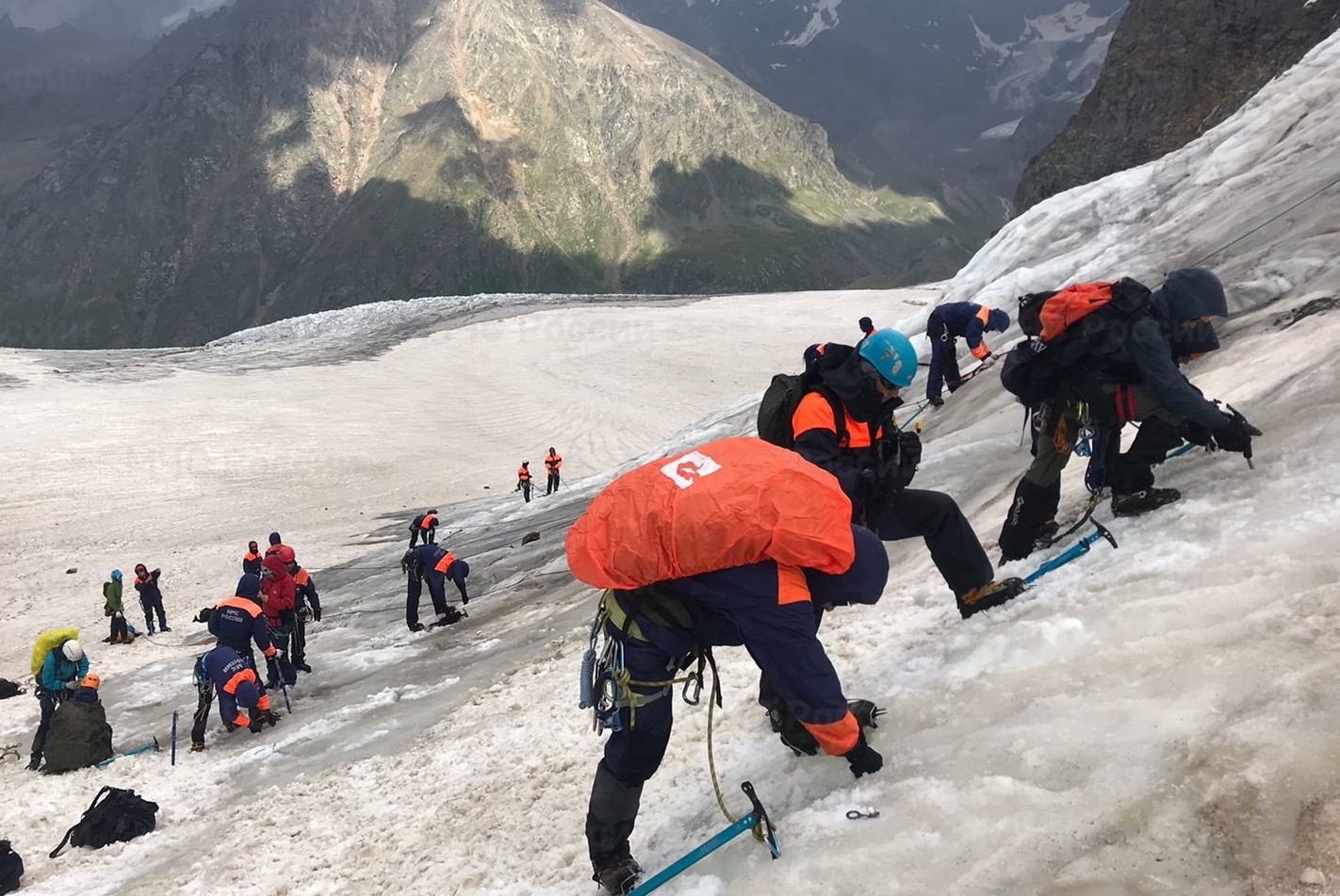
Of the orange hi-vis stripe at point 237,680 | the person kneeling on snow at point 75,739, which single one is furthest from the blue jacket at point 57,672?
the orange hi-vis stripe at point 237,680

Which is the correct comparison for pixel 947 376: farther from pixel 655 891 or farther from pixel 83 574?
pixel 83 574

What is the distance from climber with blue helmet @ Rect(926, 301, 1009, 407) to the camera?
12945 millimetres

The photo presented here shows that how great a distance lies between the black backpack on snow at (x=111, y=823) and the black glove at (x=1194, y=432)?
9.29 meters

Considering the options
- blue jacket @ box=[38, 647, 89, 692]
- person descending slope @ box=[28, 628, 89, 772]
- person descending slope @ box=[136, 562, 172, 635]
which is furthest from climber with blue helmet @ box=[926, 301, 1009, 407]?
person descending slope @ box=[136, 562, 172, 635]

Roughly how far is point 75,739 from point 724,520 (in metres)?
9.99

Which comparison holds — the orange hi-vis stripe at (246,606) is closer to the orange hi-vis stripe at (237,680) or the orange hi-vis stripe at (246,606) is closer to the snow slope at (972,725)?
the orange hi-vis stripe at (237,680)

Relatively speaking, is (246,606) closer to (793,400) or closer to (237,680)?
(237,680)

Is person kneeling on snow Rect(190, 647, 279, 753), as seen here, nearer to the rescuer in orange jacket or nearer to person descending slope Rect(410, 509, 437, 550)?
person descending slope Rect(410, 509, 437, 550)

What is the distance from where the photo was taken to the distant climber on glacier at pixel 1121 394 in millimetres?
5676

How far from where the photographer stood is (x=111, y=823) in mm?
7617

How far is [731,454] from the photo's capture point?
3934mm

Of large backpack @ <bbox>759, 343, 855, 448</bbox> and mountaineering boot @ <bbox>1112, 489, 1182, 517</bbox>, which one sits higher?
large backpack @ <bbox>759, 343, 855, 448</bbox>

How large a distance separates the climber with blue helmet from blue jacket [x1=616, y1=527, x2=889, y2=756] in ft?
31.9

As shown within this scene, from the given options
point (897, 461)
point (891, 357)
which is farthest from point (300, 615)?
point (891, 357)
